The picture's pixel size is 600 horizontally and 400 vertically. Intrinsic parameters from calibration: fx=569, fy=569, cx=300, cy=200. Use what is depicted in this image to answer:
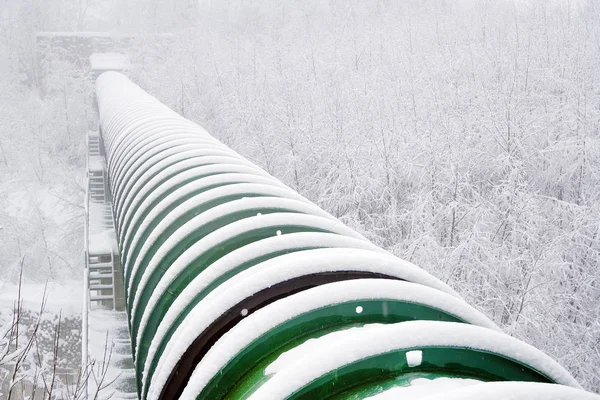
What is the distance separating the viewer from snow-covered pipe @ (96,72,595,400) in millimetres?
1385

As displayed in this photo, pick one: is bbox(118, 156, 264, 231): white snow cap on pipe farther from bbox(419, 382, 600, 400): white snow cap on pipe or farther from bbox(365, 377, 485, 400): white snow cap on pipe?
bbox(419, 382, 600, 400): white snow cap on pipe

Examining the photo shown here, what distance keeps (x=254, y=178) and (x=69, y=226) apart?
24425mm

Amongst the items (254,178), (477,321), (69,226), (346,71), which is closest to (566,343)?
(254,178)

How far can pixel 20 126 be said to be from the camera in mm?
→ 32531

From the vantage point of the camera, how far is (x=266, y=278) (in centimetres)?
186

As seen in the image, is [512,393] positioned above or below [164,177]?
above

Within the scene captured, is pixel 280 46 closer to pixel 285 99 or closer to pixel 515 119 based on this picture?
pixel 285 99

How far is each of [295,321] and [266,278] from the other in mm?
284

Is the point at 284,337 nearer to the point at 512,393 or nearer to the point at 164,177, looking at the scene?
the point at 512,393

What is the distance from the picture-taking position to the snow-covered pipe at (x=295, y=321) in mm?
1385

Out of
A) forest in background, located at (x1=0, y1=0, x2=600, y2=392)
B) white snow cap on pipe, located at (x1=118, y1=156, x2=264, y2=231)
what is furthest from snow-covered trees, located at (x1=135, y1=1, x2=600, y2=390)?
white snow cap on pipe, located at (x1=118, y1=156, x2=264, y2=231)

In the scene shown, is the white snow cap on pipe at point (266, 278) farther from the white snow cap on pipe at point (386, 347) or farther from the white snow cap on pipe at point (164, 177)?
the white snow cap on pipe at point (164, 177)

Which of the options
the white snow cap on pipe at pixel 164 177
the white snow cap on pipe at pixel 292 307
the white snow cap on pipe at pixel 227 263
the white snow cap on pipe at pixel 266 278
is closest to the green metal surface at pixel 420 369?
the white snow cap on pipe at pixel 292 307

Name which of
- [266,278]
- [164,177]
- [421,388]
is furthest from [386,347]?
[164,177]
